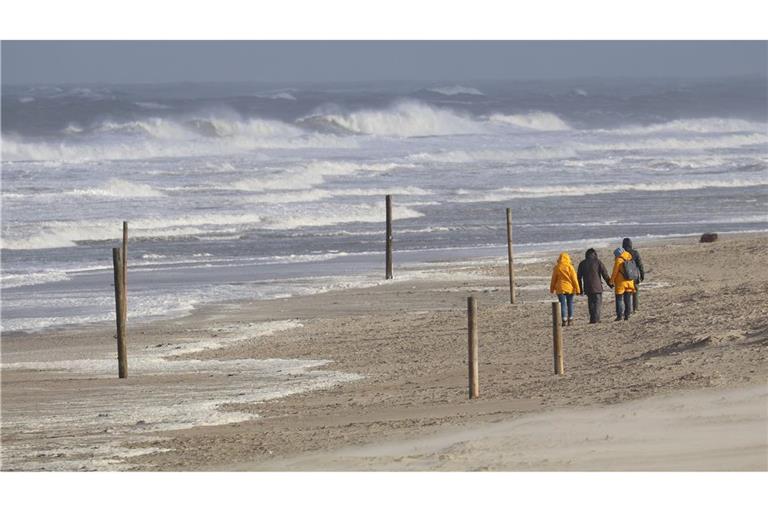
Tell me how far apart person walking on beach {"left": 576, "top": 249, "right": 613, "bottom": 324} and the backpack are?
0.26 meters

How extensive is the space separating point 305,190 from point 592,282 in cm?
2943

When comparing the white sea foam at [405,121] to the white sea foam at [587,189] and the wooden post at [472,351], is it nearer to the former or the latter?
the white sea foam at [587,189]

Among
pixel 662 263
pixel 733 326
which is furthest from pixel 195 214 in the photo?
pixel 733 326

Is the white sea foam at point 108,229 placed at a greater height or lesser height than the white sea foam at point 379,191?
lesser

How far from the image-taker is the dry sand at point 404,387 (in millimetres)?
11367

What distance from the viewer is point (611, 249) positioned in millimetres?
29359

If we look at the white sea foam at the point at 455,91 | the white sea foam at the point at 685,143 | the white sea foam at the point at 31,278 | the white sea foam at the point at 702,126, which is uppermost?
the white sea foam at the point at 455,91

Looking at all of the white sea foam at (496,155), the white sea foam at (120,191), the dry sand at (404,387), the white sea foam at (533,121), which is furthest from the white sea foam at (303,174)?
the white sea foam at (533,121)

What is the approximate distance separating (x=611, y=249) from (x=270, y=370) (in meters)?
13.3

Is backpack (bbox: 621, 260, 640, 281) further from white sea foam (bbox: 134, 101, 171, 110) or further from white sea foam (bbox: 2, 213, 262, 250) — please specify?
white sea foam (bbox: 134, 101, 171, 110)

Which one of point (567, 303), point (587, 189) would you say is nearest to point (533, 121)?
point (587, 189)

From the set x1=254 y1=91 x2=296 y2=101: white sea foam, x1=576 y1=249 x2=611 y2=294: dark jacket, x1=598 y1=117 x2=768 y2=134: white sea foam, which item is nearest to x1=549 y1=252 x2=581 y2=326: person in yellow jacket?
x1=576 y1=249 x2=611 y2=294: dark jacket

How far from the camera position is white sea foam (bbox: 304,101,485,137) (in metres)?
92.0

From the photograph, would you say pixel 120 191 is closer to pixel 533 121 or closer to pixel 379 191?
pixel 379 191
